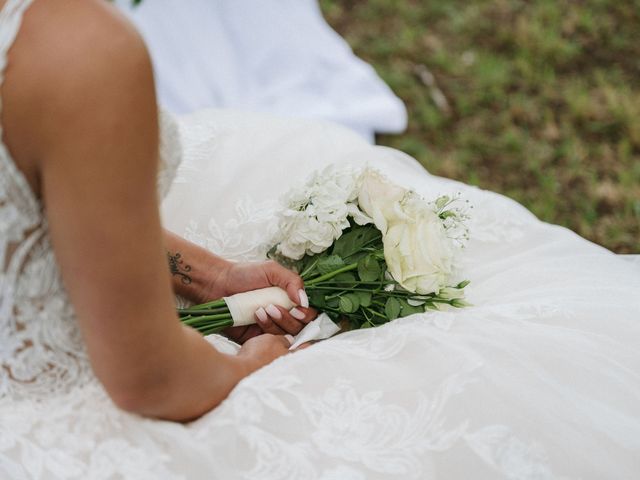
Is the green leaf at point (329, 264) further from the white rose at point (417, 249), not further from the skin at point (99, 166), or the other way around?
the skin at point (99, 166)

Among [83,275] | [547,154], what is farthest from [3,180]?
[547,154]

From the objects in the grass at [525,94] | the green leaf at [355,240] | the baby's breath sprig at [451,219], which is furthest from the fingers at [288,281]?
the grass at [525,94]

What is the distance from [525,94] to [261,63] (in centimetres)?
135

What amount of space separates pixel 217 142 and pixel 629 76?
8.40 ft

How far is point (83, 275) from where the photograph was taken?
124cm

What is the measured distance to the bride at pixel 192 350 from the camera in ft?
3.77

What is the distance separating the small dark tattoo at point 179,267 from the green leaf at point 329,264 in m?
0.33

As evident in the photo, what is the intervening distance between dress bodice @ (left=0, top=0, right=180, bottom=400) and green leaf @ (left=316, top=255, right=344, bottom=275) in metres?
0.56

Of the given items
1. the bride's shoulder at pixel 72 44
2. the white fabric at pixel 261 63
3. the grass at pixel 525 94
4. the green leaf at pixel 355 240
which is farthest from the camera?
the white fabric at pixel 261 63

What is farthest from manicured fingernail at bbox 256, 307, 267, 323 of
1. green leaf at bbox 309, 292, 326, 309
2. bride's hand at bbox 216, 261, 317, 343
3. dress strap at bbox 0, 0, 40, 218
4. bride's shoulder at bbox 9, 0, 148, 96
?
bride's shoulder at bbox 9, 0, 148, 96

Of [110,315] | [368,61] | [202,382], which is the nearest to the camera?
[110,315]

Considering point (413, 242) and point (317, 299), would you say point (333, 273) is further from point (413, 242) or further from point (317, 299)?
point (413, 242)

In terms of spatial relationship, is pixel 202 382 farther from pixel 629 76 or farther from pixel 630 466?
pixel 629 76

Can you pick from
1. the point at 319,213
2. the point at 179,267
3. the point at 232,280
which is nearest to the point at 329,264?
the point at 319,213
